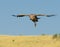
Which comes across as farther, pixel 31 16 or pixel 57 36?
pixel 57 36

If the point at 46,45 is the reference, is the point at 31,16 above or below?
above

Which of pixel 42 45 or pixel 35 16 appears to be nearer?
pixel 35 16

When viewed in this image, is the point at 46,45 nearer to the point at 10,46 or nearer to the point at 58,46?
the point at 58,46

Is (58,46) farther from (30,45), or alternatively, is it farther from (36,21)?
(36,21)

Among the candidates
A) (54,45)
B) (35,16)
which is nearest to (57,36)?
(54,45)

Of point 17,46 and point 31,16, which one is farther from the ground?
point 31,16

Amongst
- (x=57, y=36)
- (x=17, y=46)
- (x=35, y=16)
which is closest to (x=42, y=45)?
(x=17, y=46)

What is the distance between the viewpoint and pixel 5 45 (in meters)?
37.5

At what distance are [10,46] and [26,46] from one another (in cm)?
193

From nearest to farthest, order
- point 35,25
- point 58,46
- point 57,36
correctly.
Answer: point 35,25, point 58,46, point 57,36

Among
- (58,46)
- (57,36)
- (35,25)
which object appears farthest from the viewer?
(57,36)

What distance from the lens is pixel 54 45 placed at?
36594 mm

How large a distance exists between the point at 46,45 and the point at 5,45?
506 centimetres

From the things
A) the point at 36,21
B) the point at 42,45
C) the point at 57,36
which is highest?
the point at 36,21
